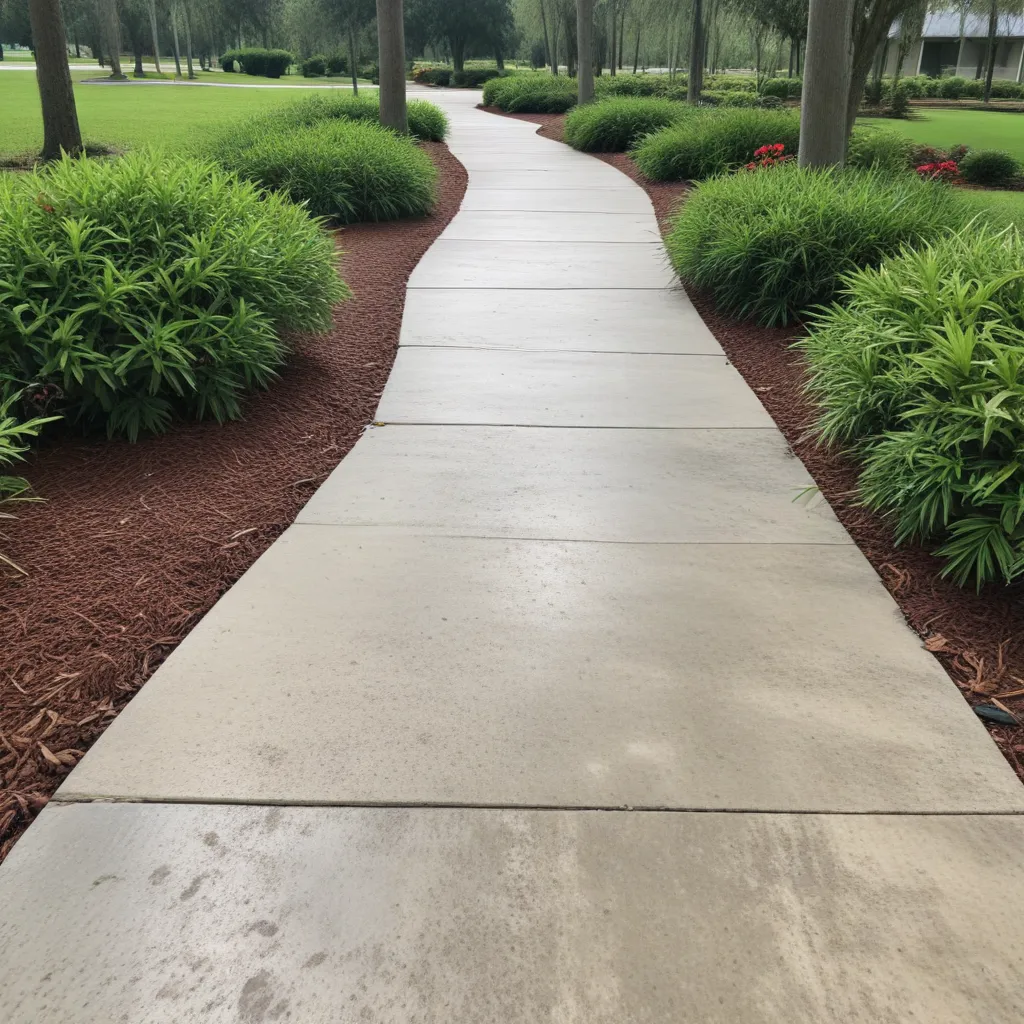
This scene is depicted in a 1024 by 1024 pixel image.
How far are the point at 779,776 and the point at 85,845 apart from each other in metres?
1.83

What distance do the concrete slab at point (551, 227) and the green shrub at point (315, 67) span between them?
56.2 meters

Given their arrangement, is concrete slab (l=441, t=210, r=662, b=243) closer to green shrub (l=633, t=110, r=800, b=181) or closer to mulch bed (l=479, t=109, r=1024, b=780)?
green shrub (l=633, t=110, r=800, b=181)

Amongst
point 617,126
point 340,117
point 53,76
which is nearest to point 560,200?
point 617,126

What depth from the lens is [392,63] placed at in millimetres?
14602

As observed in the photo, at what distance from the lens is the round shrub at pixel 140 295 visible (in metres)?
4.65

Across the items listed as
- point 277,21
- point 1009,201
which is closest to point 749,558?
point 1009,201

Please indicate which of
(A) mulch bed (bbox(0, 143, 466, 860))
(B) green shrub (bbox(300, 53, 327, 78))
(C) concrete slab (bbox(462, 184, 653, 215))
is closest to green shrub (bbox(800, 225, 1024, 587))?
(A) mulch bed (bbox(0, 143, 466, 860))

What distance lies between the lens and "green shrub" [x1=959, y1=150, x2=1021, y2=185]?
1591 cm

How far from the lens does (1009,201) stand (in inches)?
527

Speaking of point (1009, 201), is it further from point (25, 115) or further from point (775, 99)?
point (25, 115)

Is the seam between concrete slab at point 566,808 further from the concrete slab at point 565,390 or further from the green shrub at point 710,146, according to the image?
the green shrub at point 710,146

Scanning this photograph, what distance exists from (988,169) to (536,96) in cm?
1670

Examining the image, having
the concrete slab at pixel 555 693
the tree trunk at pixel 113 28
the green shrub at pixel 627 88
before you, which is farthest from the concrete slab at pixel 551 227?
the tree trunk at pixel 113 28

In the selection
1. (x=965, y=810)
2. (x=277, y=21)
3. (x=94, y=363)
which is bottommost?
(x=965, y=810)
